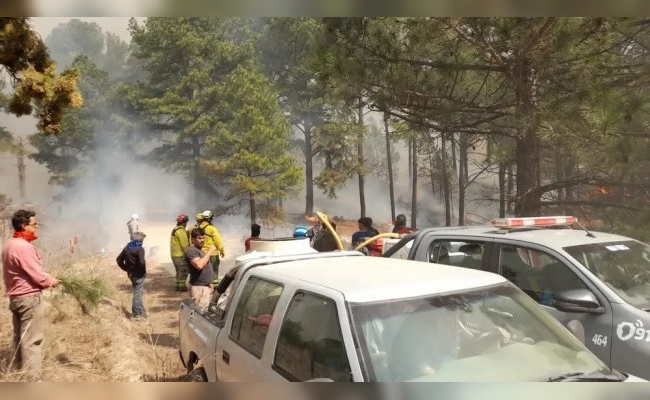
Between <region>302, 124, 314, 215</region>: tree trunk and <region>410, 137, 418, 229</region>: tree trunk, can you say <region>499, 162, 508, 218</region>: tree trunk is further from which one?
<region>302, 124, 314, 215</region>: tree trunk

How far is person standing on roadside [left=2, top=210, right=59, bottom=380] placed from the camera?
144 inches

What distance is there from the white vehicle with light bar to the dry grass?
7.95 ft

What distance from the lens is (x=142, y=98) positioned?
959cm

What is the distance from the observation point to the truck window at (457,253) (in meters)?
3.81

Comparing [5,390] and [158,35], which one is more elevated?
[158,35]

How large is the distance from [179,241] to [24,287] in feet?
12.6

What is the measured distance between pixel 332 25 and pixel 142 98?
16.9 ft

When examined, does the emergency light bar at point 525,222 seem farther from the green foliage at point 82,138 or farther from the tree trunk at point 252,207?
the green foliage at point 82,138

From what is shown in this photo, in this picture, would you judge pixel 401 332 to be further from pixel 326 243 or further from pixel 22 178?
pixel 22 178

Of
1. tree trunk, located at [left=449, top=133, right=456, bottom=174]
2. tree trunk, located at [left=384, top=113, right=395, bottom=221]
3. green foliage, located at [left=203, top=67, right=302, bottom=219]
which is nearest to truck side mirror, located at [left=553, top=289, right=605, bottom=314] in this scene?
tree trunk, located at [left=449, top=133, right=456, bottom=174]

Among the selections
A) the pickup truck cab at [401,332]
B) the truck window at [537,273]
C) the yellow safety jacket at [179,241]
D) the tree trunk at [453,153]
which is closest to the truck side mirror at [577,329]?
the truck window at [537,273]

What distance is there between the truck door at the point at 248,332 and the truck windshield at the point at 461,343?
0.62 metres
